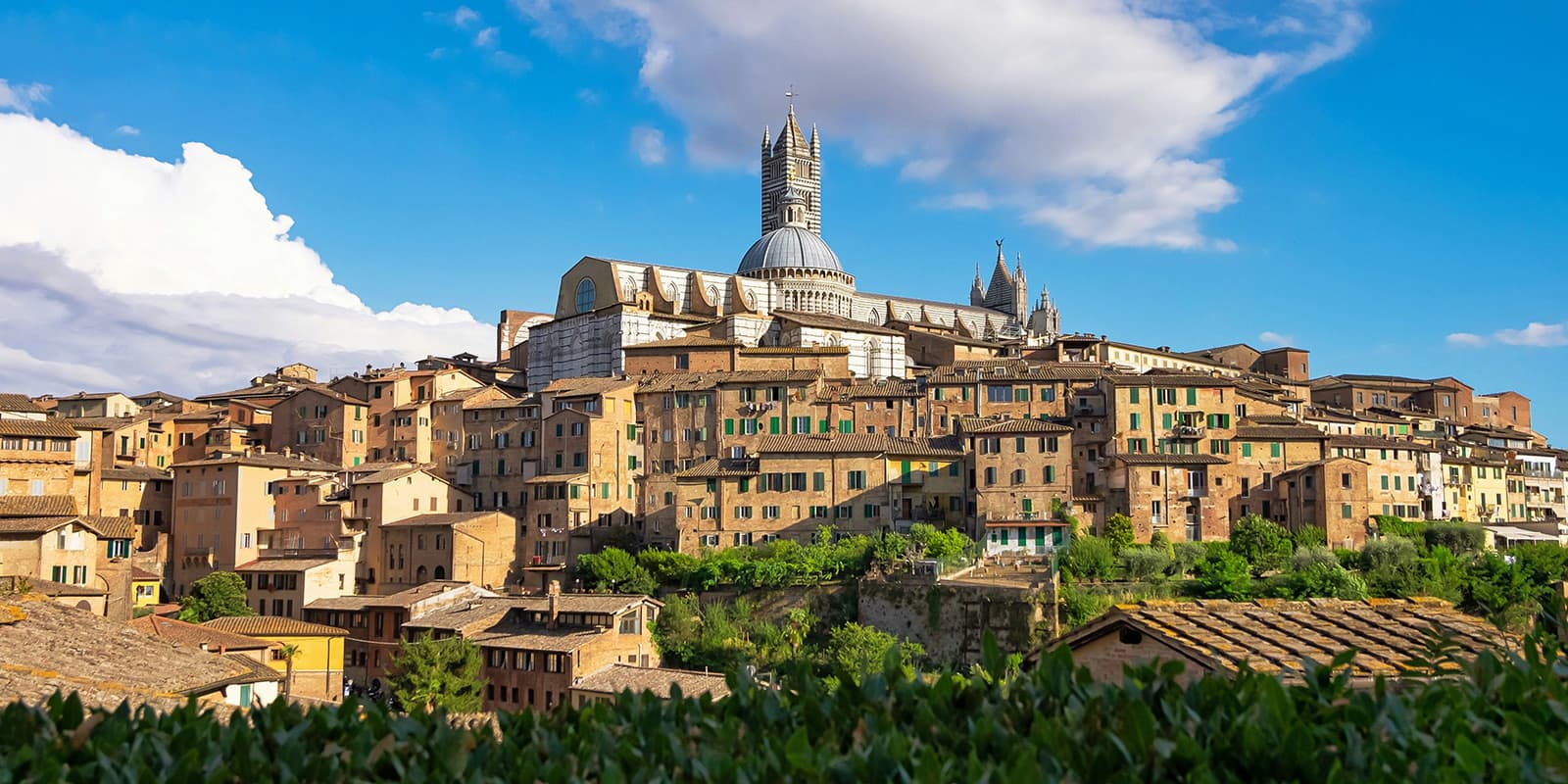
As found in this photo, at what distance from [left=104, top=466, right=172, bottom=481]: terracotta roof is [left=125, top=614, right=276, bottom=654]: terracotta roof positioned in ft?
68.8

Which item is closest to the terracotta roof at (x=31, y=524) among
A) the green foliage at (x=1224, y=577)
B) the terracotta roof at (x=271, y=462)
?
the terracotta roof at (x=271, y=462)

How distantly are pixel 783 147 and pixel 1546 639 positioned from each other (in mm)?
122997

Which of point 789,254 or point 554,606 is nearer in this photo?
point 554,606

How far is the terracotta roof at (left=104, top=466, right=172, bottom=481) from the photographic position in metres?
69.2

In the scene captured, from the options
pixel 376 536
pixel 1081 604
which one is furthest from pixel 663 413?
pixel 1081 604

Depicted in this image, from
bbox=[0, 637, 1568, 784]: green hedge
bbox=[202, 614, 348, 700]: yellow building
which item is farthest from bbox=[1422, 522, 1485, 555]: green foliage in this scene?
bbox=[0, 637, 1568, 784]: green hedge

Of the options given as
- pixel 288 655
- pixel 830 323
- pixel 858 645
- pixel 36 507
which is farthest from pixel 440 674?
pixel 830 323

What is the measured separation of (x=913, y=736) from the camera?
7922 millimetres

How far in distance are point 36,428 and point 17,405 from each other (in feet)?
9.72

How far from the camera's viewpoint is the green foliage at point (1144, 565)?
54.6 m

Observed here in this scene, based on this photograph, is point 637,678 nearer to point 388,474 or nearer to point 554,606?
point 554,606

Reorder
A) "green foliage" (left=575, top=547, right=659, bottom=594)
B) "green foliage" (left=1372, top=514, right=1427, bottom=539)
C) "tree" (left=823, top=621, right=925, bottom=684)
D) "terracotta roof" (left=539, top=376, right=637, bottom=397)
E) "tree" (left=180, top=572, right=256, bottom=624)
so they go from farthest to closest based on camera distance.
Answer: "terracotta roof" (left=539, top=376, right=637, bottom=397) < "green foliage" (left=1372, top=514, right=1427, bottom=539) < "tree" (left=180, top=572, right=256, bottom=624) < "green foliage" (left=575, top=547, right=659, bottom=594) < "tree" (left=823, top=621, right=925, bottom=684)

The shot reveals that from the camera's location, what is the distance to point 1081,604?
165 ft

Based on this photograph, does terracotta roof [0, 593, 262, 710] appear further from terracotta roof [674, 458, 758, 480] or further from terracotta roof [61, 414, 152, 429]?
terracotta roof [61, 414, 152, 429]
